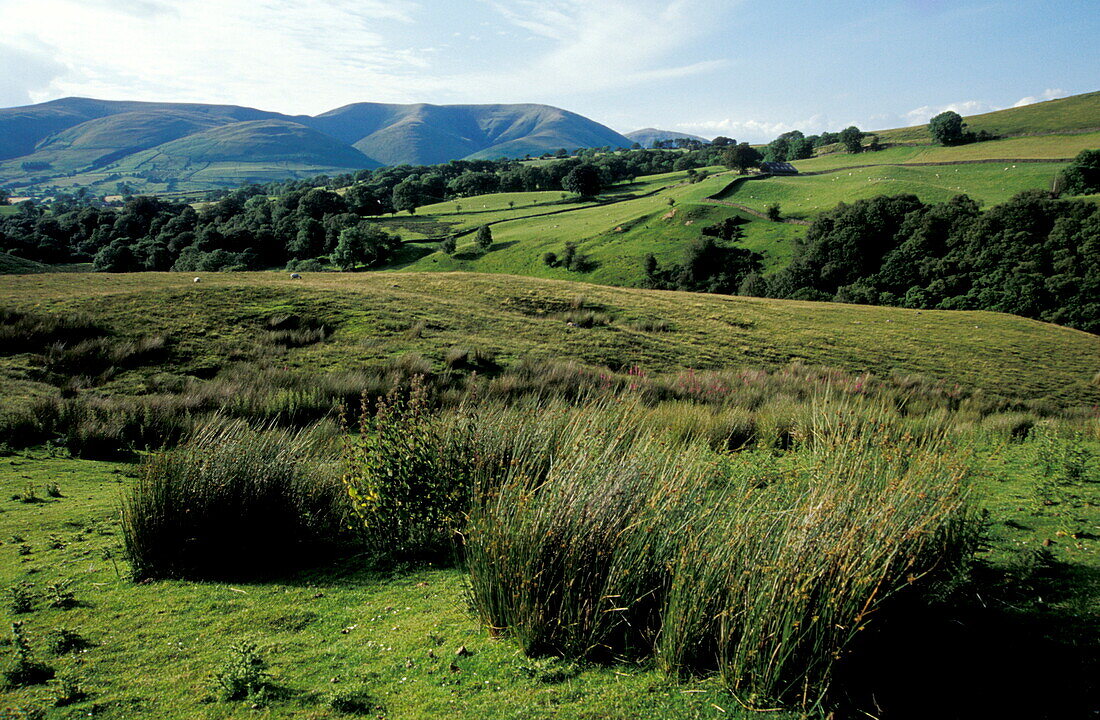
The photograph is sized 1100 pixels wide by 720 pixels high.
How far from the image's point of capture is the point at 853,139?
13550 centimetres

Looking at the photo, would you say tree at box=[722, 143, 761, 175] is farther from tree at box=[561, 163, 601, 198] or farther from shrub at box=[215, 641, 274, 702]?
shrub at box=[215, 641, 274, 702]

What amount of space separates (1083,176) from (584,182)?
7804 cm

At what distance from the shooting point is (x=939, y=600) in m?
4.21

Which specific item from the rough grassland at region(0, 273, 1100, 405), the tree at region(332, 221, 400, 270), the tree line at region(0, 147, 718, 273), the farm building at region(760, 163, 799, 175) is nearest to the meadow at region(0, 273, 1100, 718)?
the rough grassland at region(0, 273, 1100, 405)

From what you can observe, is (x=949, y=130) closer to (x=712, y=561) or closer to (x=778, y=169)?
(x=778, y=169)

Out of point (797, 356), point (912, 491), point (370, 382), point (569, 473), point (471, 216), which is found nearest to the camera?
point (912, 491)

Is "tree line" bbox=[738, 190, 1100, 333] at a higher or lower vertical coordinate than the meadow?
lower

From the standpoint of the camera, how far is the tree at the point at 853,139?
133000 millimetres

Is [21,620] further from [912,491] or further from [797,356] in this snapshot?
[797,356]

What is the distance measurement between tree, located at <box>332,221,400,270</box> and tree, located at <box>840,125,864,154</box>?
11114cm

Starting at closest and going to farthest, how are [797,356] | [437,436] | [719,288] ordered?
[437,436]
[797,356]
[719,288]

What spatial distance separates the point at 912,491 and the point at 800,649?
138cm

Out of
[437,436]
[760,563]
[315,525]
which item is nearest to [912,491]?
[760,563]

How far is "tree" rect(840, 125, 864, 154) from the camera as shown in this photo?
436ft
